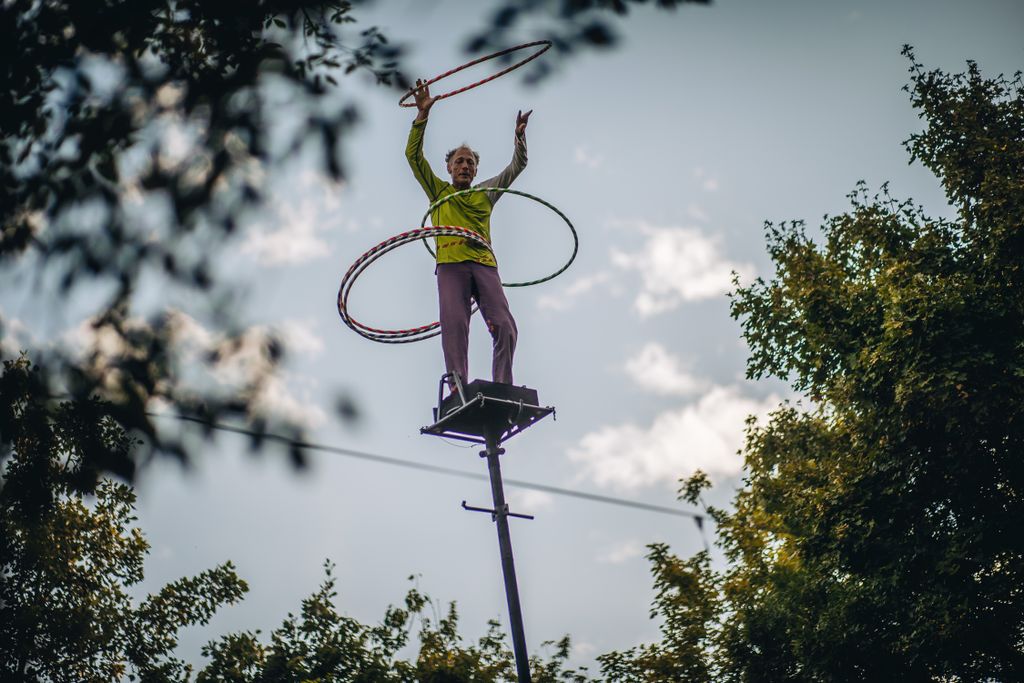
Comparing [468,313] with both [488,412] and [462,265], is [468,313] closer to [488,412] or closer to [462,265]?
[462,265]

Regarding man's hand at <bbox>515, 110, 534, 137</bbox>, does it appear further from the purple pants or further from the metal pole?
the metal pole

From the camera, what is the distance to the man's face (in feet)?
24.4

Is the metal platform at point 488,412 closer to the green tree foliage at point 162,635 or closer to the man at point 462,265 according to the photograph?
the man at point 462,265

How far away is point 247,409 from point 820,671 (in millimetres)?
13319

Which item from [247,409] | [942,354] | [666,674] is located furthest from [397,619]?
[247,409]

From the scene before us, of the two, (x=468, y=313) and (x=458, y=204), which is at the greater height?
(x=458, y=204)

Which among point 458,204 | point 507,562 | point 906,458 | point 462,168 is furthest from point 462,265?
point 906,458

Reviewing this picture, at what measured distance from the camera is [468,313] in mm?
6992

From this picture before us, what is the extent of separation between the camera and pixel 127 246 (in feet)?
10.6

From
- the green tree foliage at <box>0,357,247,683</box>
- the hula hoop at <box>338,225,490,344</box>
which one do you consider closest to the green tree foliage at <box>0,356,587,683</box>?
the green tree foliage at <box>0,357,247,683</box>

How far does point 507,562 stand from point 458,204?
2864 millimetres

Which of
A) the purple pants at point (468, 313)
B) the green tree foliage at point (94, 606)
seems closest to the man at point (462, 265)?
the purple pants at point (468, 313)

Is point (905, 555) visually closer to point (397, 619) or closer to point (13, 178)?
point (397, 619)

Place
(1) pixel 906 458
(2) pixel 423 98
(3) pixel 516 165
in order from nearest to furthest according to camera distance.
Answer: (2) pixel 423 98 < (3) pixel 516 165 < (1) pixel 906 458
